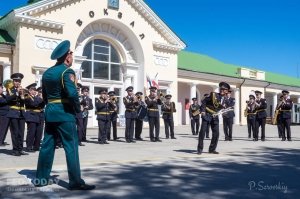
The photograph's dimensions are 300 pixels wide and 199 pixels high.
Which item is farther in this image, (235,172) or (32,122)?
(32,122)

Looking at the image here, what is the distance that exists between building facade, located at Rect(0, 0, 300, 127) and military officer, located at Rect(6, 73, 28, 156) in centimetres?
1198

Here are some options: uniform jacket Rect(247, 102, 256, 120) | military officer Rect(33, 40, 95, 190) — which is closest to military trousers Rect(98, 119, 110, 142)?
uniform jacket Rect(247, 102, 256, 120)

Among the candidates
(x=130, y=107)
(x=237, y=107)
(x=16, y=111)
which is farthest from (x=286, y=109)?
(x=237, y=107)

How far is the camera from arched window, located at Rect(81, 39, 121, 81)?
2467 centimetres

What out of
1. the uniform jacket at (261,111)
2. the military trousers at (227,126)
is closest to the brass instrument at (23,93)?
the military trousers at (227,126)

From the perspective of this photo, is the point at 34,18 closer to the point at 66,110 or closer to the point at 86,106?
the point at 86,106

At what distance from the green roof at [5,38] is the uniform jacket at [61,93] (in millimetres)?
17231

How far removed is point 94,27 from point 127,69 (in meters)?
3.76

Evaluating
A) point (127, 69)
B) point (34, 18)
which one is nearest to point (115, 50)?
point (127, 69)

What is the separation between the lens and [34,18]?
21.0 metres

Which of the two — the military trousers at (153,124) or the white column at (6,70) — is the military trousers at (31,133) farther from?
the white column at (6,70)

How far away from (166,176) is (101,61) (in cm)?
Answer: 1955

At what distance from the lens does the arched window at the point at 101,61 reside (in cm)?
2467

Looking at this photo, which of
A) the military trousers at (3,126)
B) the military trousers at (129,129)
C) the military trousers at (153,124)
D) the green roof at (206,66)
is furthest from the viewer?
the green roof at (206,66)
